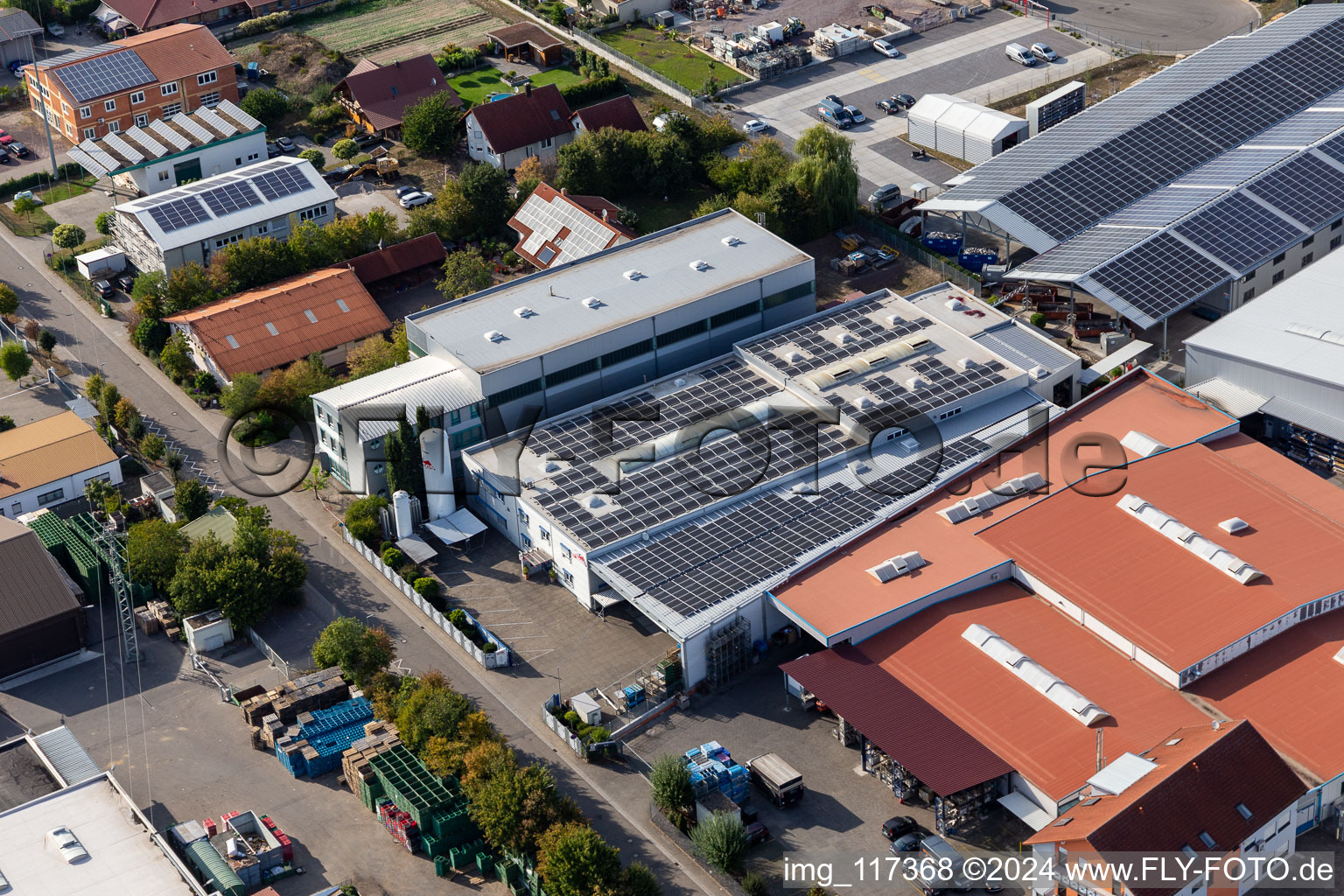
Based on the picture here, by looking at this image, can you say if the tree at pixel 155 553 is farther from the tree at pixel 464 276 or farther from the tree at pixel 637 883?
the tree at pixel 637 883

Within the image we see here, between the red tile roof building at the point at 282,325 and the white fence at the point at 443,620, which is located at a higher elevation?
the red tile roof building at the point at 282,325

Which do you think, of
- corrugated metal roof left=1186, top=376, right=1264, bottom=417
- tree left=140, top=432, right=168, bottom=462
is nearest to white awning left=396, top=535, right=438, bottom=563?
tree left=140, top=432, right=168, bottom=462

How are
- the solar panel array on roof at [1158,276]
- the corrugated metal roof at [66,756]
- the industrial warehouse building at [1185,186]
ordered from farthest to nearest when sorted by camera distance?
the industrial warehouse building at [1185,186] → the solar panel array on roof at [1158,276] → the corrugated metal roof at [66,756]

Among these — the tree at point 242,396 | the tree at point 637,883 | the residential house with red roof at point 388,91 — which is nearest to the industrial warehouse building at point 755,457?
the tree at point 637,883

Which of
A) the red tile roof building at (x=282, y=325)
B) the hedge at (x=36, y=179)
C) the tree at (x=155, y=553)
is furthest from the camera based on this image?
the hedge at (x=36, y=179)

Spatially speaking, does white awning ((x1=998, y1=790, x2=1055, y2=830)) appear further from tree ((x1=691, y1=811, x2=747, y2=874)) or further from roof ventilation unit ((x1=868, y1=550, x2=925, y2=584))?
roof ventilation unit ((x1=868, y1=550, x2=925, y2=584))

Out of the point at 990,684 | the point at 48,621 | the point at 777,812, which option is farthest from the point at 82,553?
the point at 990,684
